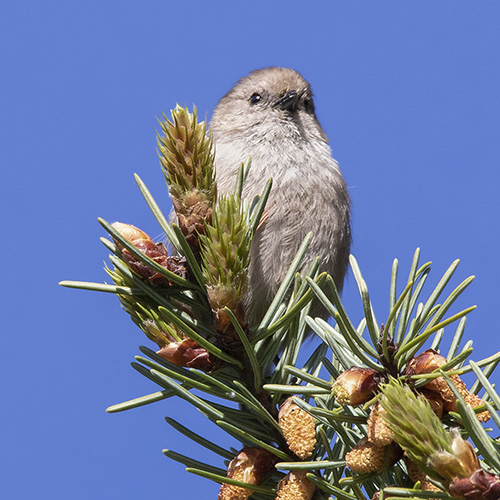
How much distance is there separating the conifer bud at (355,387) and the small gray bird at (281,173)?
1134 mm

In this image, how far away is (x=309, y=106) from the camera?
3.79 metres

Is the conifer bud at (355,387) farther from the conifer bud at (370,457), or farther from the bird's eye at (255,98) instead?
the bird's eye at (255,98)

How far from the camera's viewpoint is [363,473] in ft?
3.68

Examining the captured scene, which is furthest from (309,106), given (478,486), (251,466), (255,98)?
(478,486)

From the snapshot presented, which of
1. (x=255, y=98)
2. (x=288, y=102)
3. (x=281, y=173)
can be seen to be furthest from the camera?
(x=255, y=98)

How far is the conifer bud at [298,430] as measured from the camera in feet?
3.93

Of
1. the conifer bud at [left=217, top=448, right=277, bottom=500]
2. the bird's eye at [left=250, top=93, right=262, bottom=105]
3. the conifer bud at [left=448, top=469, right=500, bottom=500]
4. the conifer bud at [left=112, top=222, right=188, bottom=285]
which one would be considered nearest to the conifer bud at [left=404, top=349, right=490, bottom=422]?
the conifer bud at [left=448, top=469, right=500, bottom=500]

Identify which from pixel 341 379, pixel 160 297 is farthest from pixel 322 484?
pixel 160 297

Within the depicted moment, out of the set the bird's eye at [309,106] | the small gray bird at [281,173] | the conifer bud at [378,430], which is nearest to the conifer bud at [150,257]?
the conifer bud at [378,430]

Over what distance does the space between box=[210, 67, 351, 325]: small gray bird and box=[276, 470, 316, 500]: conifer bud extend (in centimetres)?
109

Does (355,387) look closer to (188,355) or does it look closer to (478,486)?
(478,486)

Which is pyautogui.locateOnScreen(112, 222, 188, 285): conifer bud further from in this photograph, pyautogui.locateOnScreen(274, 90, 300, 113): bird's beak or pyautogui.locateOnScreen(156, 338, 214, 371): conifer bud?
pyautogui.locateOnScreen(274, 90, 300, 113): bird's beak

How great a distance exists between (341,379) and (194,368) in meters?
0.40

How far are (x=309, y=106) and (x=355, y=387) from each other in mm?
2891
